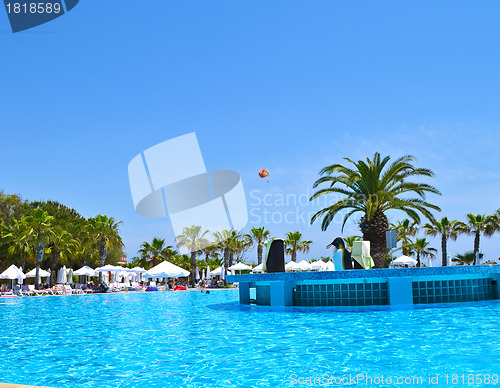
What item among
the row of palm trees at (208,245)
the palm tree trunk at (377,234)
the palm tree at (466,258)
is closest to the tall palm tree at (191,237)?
the row of palm trees at (208,245)

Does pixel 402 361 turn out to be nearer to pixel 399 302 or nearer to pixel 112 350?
pixel 112 350

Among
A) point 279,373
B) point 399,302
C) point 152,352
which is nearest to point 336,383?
point 279,373

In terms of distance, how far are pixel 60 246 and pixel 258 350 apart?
40.0m

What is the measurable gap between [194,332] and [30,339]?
388 cm

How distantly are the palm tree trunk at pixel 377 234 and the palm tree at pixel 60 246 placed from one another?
2987cm

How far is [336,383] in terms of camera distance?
612 cm

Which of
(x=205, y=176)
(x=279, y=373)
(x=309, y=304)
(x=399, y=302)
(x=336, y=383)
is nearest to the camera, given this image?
(x=336, y=383)

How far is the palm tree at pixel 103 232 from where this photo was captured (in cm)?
4525

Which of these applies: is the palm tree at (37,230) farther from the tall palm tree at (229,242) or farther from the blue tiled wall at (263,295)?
the blue tiled wall at (263,295)

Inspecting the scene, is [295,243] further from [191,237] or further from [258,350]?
[258,350]

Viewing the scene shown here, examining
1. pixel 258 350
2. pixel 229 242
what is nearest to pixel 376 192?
pixel 258 350

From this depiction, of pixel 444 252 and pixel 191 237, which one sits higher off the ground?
pixel 191 237

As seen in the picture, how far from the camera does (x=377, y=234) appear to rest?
70.5 ft

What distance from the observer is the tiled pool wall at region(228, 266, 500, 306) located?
1625 cm
